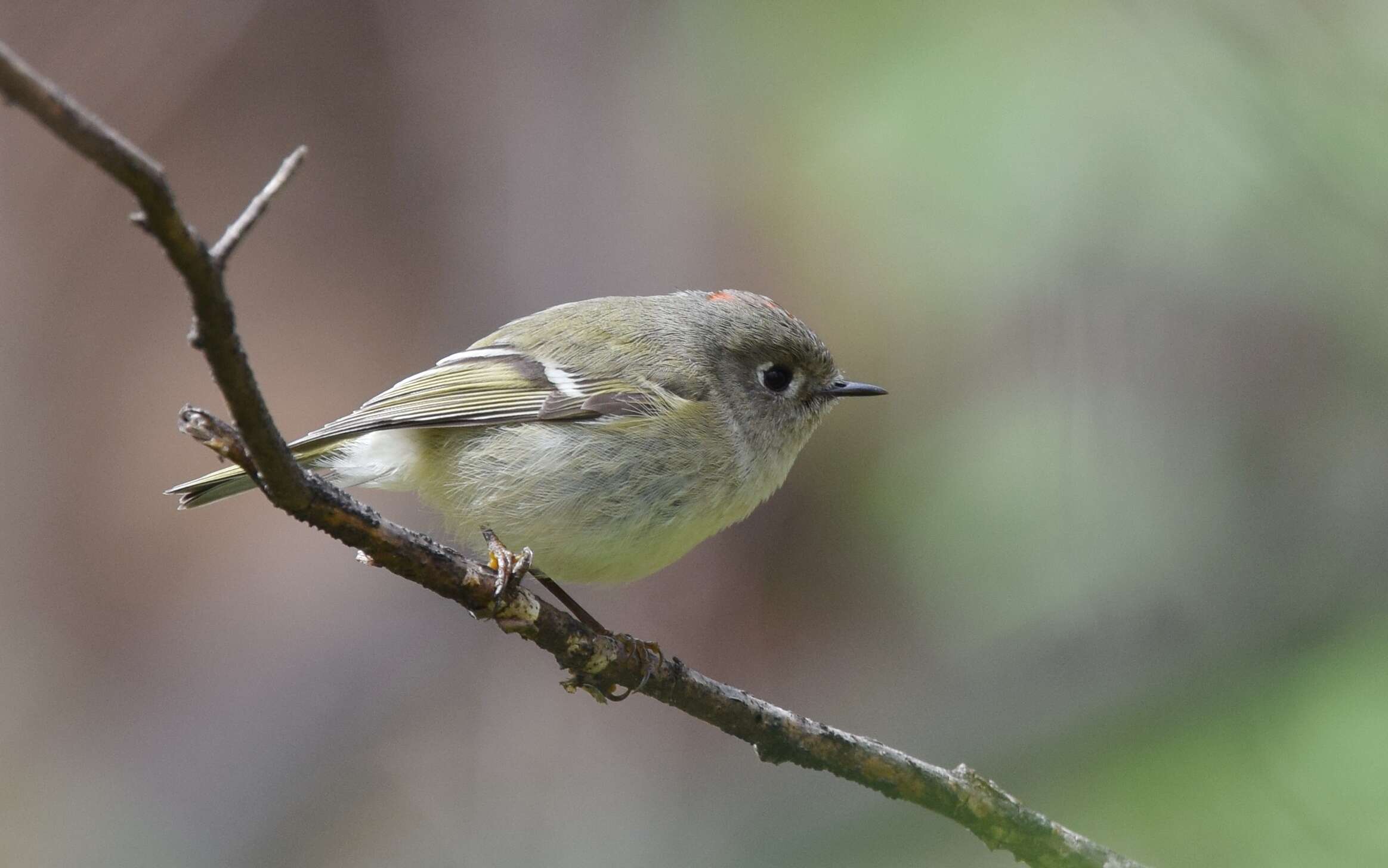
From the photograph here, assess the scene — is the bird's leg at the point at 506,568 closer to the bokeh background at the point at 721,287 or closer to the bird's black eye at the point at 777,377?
the bokeh background at the point at 721,287

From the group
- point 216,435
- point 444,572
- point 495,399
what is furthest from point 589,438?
point 216,435

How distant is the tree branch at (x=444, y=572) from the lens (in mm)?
1035

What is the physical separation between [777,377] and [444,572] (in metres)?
1.60

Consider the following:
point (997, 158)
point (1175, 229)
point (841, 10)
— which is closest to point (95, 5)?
point (841, 10)

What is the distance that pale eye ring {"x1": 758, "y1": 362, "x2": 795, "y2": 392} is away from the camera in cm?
320

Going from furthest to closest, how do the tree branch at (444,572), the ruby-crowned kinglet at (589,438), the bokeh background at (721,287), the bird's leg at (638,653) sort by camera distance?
1. the bokeh background at (721,287)
2. the ruby-crowned kinglet at (589,438)
3. the bird's leg at (638,653)
4. the tree branch at (444,572)

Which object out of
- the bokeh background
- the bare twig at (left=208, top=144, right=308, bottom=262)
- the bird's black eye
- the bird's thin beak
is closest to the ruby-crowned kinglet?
the bird's black eye

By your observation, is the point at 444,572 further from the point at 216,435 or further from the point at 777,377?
the point at 777,377

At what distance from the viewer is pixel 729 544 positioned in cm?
459

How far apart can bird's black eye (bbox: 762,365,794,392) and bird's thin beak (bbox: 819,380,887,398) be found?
11 cm

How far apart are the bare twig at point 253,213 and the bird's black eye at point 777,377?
213 centimetres

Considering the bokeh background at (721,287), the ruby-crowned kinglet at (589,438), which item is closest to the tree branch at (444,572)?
the bokeh background at (721,287)

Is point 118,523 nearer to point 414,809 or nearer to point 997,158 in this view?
point 414,809

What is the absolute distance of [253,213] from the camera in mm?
1135
